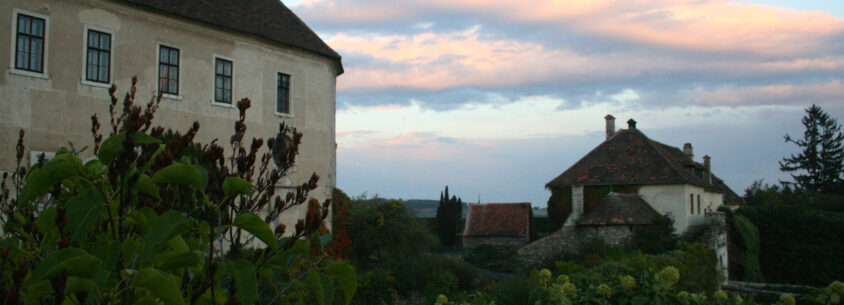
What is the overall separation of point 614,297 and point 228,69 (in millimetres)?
17309

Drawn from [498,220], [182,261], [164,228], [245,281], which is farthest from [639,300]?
[498,220]

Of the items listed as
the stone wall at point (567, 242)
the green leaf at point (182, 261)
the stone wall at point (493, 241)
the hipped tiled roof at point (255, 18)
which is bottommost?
the stone wall at point (493, 241)

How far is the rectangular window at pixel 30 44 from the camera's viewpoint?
49.0 feet

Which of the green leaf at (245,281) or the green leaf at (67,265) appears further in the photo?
the green leaf at (245,281)

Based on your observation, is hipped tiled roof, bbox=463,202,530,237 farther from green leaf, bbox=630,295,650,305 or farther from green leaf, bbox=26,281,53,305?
green leaf, bbox=26,281,53,305

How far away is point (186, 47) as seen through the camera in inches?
713

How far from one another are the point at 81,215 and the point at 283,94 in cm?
1951

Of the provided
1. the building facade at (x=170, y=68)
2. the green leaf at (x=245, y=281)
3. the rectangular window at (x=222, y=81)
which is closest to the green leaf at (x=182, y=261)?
the green leaf at (x=245, y=281)

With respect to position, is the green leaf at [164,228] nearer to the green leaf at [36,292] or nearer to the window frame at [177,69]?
the green leaf at [36,292]

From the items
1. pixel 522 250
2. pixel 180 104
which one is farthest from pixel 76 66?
pixel 522 250

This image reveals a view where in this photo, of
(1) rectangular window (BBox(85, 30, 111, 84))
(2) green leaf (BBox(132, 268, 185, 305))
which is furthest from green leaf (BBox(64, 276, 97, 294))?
(1) rectangular window (BBox(85, 30, 111, 84))

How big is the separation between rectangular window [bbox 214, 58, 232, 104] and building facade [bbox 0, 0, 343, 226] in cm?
4

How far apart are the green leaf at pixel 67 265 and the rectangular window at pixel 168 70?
57.0 ft

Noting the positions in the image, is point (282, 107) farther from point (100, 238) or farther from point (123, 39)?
point (100, 238)
